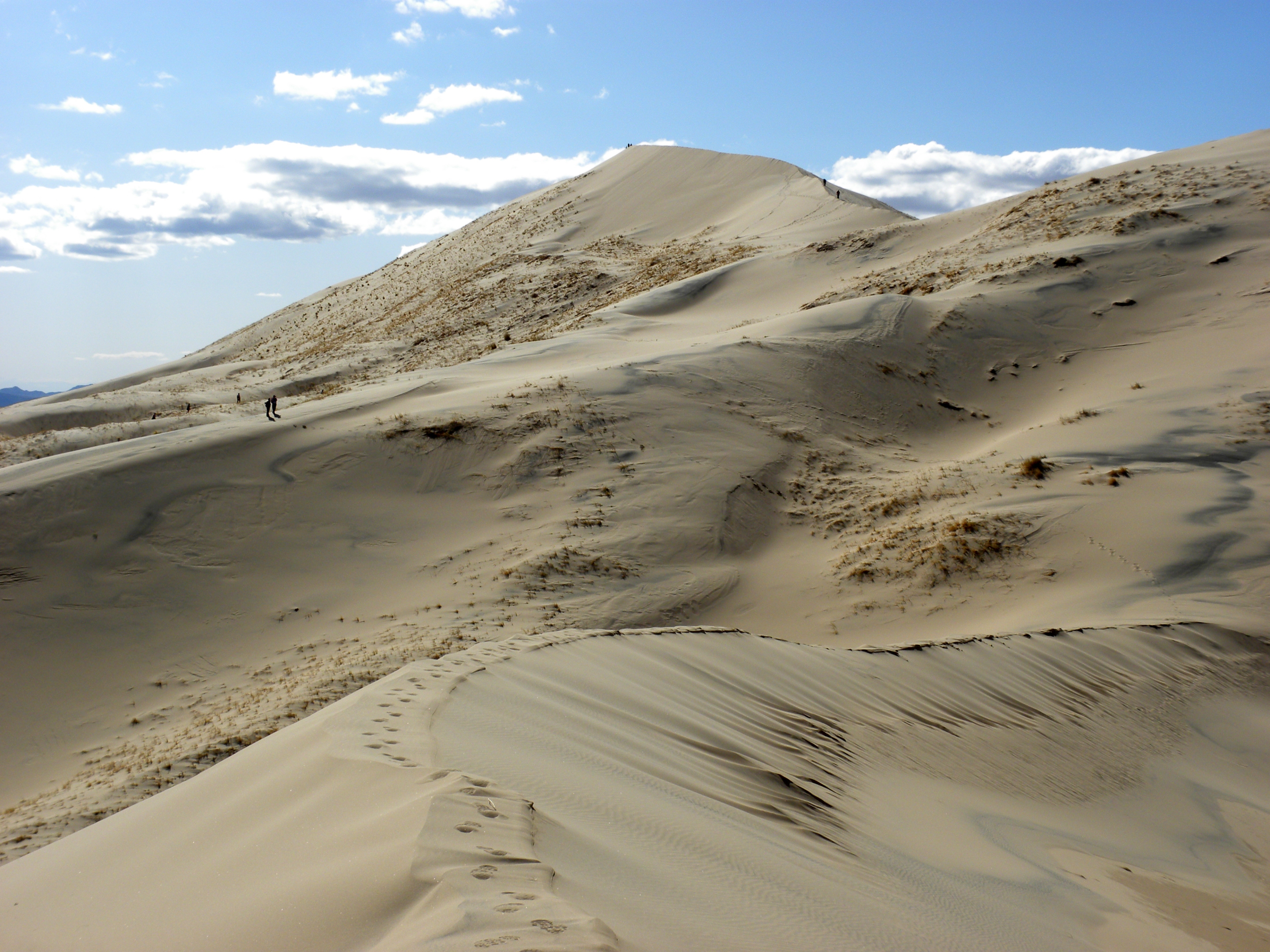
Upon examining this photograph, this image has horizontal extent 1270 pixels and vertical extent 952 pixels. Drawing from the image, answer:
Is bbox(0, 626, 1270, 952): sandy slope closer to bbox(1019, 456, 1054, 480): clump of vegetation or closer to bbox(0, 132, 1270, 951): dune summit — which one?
bbox(0, 132, 1270, 951): dune summit

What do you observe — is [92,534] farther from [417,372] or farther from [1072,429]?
[1072,429]

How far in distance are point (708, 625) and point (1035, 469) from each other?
544cm

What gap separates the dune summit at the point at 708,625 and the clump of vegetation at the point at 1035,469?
49 millimetres

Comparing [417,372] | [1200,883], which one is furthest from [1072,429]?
[417,372]

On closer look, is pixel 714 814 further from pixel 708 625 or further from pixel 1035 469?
pixel 1035 469

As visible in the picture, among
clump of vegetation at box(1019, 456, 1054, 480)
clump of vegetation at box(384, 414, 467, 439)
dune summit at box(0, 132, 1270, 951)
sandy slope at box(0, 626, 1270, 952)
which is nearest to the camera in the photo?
sandy slope at box(0, 626, 1270, 952)

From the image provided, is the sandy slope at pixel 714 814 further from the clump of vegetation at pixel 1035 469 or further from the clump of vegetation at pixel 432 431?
the clump of vegetation at pixel 432 431

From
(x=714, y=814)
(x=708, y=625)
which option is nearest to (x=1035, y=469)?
(x=708, y=625)

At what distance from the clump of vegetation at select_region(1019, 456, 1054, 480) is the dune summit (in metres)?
0.05

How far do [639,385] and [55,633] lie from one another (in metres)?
8.43

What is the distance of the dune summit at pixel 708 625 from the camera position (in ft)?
10.3

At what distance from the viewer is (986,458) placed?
39.6ft

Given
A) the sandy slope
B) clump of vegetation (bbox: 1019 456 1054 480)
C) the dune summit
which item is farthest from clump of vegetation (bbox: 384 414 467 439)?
clump of vegetation (bbox: 1019 456 1054 480)

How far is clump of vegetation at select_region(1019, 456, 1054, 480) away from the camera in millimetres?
11031
